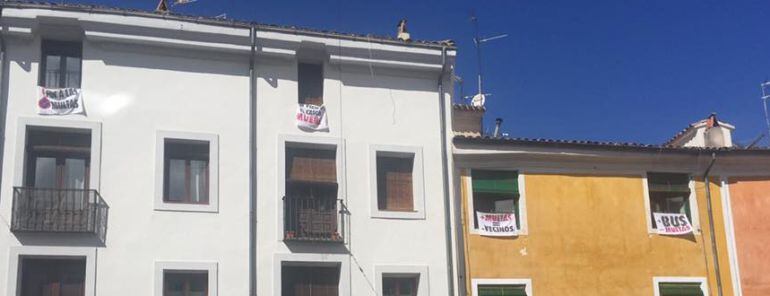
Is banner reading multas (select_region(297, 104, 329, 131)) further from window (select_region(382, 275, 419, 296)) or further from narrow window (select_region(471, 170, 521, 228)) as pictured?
narrow window (select_region(471, 170, 521, 228))

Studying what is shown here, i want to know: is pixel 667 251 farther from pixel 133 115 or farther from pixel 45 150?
pixel 45 150

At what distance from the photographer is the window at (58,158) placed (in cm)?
2020

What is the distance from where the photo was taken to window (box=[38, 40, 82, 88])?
20812mm

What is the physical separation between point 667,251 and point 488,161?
4.99m

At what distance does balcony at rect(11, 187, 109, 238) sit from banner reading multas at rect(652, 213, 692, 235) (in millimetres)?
12917

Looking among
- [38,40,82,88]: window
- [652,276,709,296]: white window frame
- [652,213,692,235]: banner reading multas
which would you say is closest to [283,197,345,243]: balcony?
[38,40,82,88]: window

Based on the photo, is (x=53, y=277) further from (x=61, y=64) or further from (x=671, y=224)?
(x=671, y=224)

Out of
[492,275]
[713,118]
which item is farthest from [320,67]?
[713,118]

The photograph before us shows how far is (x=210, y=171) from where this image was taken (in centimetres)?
2117

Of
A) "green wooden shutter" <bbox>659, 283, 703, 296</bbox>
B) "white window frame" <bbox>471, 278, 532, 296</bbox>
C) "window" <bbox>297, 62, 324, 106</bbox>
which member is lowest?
"green wooden shutter" <bbox>659, 283, 703, 296</bbox>

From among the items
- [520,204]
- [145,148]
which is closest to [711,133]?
[520,204]

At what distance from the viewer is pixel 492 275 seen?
22.8 metres

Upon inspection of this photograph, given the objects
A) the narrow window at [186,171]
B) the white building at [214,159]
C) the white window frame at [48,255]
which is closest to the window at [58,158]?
the white building at [214,159]

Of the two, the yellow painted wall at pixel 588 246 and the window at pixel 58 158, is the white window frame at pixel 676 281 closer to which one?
the yellow painted wall at pixel 588 246
